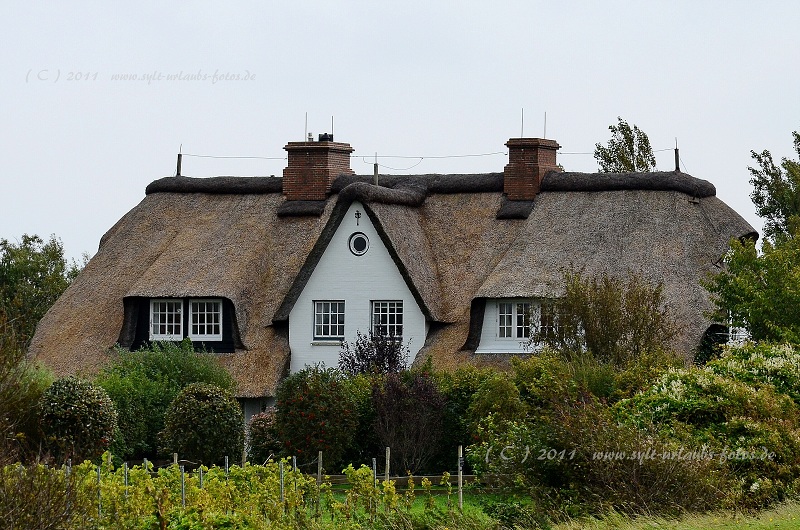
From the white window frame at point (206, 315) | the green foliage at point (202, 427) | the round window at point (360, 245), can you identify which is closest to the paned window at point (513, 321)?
the round window at point (360, 245)

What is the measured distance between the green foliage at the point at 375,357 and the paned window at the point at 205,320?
134 inches

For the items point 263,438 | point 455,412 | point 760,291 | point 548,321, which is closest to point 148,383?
point 263,438

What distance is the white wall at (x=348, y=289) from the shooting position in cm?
3512

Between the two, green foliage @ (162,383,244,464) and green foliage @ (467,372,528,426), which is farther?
green foliage @ (162,383,244,464)

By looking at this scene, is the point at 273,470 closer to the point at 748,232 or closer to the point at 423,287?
→ the point at 423,287

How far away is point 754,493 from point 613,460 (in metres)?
1.92

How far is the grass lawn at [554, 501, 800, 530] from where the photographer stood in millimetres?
15609

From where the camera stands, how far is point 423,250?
3622 cm

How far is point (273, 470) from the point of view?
61.4 ft

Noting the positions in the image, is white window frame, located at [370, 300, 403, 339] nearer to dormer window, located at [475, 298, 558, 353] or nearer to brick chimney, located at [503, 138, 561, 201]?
dormer window, located at [475, 298, 558, 353]

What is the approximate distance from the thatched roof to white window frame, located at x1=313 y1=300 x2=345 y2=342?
704mm

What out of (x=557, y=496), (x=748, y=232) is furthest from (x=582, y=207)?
(x=557, y=496)

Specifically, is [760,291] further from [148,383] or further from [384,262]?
[148,383]

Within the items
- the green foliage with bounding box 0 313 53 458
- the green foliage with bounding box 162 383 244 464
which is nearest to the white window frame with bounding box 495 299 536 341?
the green foliage with bounding box 162 383 244 464
